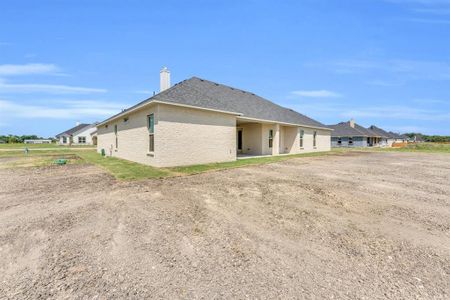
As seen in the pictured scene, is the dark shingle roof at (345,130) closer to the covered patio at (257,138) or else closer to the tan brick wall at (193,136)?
the covered patio at (257,138)

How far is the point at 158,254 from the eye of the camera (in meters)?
3.30

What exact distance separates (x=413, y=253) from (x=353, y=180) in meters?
5.80

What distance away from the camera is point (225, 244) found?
3.62m

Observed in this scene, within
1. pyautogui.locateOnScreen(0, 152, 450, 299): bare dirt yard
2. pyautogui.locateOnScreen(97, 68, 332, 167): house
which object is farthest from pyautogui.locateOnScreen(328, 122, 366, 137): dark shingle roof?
pyautogui.locateOnScreen(0, 152, 450, 299): bare dirt yard

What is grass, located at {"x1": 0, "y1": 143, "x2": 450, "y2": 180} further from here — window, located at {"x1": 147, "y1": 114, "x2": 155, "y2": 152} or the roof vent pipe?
the roof vent pipe

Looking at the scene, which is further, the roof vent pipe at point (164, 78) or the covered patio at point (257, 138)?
the covered patio at point (257, 138)

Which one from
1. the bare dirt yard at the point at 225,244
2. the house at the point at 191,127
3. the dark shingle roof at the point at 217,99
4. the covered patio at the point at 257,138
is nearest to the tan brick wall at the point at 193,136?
the house at the point at 191,127

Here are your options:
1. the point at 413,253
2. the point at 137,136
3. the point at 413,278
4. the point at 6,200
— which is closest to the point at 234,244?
the point at 413,278

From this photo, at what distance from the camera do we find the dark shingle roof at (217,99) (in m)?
12.7

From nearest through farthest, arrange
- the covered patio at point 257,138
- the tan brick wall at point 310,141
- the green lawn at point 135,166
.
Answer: the green lawn at point 135,166 < the covered patio at point 257,138 < the tan brick wall at point 310,141

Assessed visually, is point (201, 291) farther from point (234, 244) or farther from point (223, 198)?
point (223, 198)

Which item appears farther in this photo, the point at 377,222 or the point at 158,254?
the point at 377,222

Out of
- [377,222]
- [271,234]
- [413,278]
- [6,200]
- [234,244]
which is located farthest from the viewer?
[6,200]

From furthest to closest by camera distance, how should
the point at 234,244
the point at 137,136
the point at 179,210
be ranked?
1. the point at 137,136
2. the point at 179,210
3. the point at 234,244
